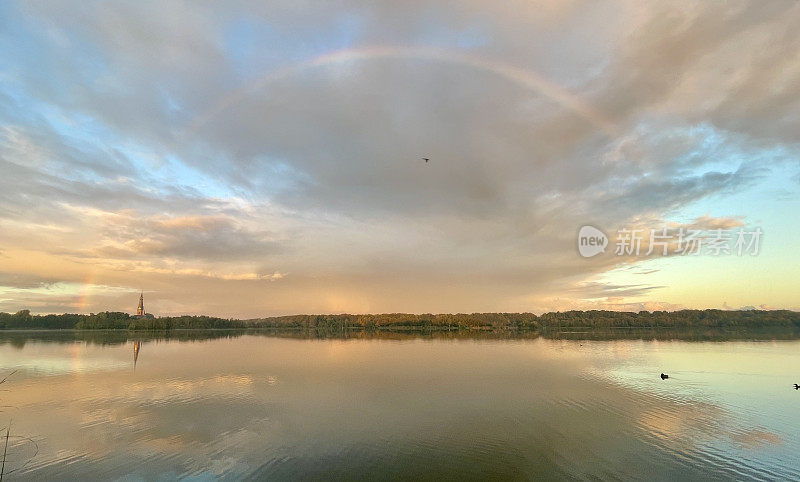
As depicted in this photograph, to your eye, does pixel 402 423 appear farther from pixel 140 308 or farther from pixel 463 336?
pixel 140 308

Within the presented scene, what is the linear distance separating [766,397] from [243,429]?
37540 millimetres

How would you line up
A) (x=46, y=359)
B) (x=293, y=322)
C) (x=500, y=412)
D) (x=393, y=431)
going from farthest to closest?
(x=293, y=322)
(x=46, y=359)
(x=500, y=412)
(x=393, y=431)

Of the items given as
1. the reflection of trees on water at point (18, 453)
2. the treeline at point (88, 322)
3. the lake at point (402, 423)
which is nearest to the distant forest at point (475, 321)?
the treeline at point (88, 322)

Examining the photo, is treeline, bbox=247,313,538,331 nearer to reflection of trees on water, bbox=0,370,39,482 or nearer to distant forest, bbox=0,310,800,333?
distant forest, bbox=0,310,800,333

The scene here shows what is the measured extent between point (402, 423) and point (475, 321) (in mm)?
138252

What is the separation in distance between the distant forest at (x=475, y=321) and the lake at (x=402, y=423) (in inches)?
4356

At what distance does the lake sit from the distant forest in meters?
111

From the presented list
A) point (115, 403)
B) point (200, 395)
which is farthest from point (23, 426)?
point (200, 395)

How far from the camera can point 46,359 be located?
4934 centimetres

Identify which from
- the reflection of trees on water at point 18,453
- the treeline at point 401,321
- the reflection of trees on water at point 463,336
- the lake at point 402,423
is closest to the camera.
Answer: the lake at point 402,423

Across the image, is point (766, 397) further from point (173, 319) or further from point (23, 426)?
point (173, 319)

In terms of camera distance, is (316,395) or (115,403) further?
(316,395)

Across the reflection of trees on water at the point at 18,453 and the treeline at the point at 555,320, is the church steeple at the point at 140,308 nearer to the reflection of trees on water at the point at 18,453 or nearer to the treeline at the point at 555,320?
the treeline at the point at 555,320

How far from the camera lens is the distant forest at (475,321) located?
422ft
